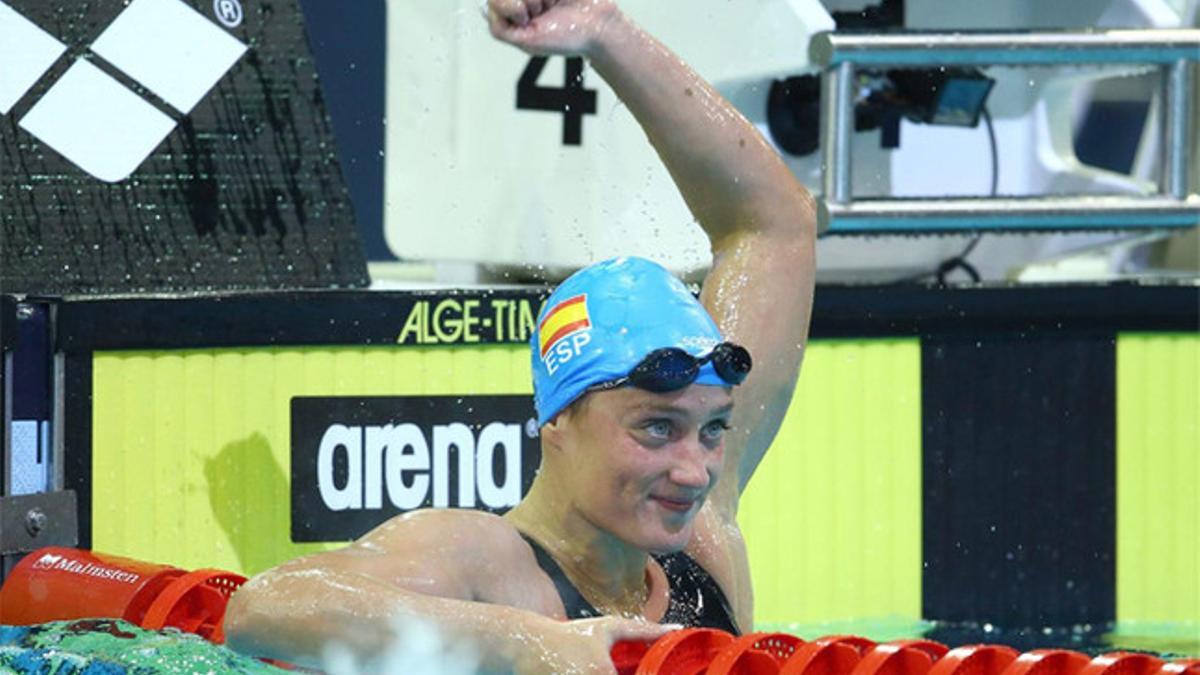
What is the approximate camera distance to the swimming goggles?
2.41 metres

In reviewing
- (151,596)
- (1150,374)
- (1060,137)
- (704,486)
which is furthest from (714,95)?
(1060,137)

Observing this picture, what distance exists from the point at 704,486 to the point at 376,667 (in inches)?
17.4

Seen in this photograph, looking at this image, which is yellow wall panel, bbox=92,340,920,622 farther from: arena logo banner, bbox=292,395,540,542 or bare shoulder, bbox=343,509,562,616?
bare shoulder, bbox=343,509,562,616

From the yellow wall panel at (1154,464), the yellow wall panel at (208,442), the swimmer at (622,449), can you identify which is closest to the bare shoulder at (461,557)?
the swimmer at (622,449)

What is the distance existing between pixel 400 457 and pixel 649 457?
1.33 metres

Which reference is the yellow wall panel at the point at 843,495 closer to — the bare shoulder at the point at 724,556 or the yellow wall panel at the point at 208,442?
the yellow wall panel at the point at 208,442

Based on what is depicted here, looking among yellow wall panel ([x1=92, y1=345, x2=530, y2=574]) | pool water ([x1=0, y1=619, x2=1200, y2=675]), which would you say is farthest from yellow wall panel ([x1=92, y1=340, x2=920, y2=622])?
pool water ([x1=0, y1=619, x2=1200, y2=675])

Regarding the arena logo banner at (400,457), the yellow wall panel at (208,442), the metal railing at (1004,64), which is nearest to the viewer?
the yellow wall panel at (208,442)

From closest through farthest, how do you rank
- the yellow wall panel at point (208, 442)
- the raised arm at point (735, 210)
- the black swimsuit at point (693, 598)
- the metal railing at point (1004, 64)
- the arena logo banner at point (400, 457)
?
the black swimsuit at point (693, 598) < the raised arm at point (735, 210) < the yellow wall panel at point (208, 442) < the arena logo banner at point (400, 457) < the metal railing at point (1004, 64)

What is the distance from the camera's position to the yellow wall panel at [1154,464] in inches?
163

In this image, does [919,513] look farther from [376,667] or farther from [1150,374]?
[376,667]

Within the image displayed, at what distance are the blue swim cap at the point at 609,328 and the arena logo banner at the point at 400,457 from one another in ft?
3.71

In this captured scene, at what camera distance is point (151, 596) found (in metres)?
2.89

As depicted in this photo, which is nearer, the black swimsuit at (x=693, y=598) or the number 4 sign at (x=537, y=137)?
the black swimsuit at (x=693, y=598)
